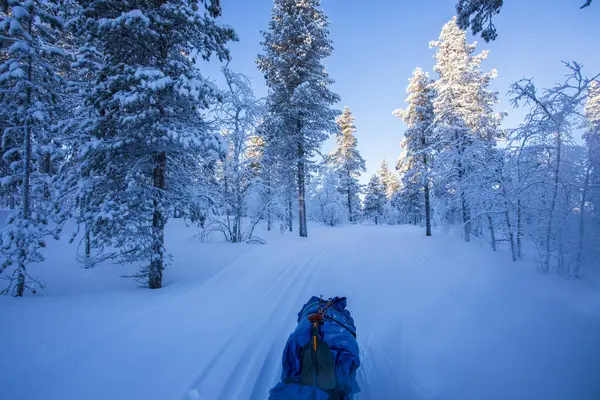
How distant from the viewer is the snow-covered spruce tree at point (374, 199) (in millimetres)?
40625

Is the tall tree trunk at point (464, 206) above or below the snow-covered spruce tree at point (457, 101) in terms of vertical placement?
below

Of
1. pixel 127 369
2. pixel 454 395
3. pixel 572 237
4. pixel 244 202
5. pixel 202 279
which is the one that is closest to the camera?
pixel 454 395

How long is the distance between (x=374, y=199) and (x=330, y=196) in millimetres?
12384

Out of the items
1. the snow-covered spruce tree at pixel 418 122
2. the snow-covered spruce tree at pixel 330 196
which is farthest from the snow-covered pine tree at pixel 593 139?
the snow-covered spruce tree at pixel 330 196

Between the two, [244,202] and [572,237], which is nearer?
[572,237]

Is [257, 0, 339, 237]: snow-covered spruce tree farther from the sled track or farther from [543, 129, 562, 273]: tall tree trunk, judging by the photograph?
[543, 129, 562, 273]: tall tree trunk

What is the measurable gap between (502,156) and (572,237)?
3.16 meters

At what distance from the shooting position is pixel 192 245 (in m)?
12.1

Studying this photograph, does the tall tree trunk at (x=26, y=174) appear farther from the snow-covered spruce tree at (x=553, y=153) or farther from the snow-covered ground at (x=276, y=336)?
the snow-covered spruce tree at (x=553, y=153)

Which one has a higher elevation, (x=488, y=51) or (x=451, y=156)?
(x=488, y=51)

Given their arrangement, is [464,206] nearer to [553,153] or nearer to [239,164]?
[553,153]

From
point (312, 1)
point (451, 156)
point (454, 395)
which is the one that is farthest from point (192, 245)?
point (312, 1)

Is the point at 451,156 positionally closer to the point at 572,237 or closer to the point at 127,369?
the point at 572,237

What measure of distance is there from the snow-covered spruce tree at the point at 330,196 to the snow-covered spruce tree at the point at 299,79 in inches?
604
